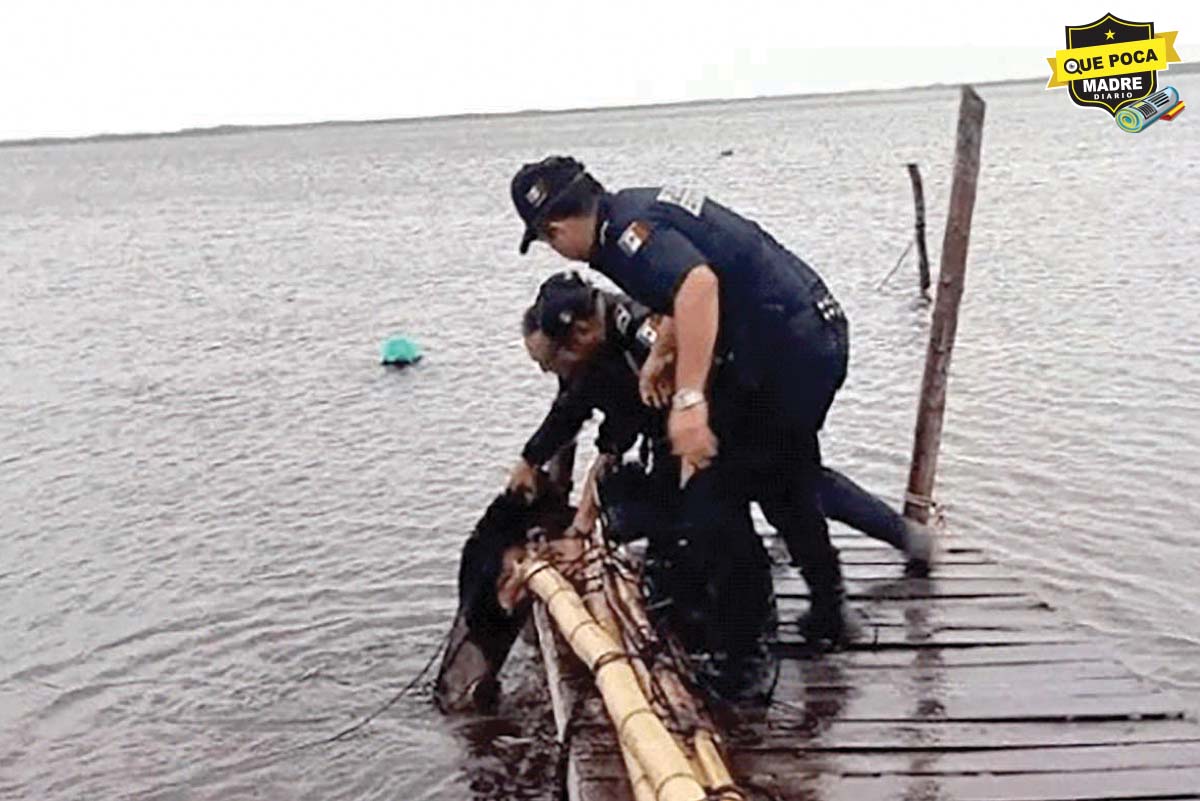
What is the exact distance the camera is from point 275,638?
905 centimetres

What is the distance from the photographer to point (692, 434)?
459 centimetres

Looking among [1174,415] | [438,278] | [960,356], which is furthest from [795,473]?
[438,278]

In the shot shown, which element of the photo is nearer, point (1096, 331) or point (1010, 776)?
point (1010, 776)

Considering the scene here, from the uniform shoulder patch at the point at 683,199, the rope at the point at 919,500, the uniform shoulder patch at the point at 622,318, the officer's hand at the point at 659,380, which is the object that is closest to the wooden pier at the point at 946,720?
the officer's hand at the point at 659,380

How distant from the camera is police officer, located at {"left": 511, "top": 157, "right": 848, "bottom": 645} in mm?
4473

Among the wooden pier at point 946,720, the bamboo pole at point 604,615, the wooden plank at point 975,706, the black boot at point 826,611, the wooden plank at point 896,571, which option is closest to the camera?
the bamboo pole at point 604,615

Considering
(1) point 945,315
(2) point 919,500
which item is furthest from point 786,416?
(1) point 945,315

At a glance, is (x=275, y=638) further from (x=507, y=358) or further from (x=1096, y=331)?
(x=1096, y=331)

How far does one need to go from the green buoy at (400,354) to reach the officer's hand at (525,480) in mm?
12196

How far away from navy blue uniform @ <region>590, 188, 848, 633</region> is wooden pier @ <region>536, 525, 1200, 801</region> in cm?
77

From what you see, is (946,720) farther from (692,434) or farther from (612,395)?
(612,395)

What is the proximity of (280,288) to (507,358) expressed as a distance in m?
11.5

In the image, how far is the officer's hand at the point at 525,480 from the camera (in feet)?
21.9

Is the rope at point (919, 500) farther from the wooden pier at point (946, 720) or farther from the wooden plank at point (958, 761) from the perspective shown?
the wooden plank at point (958, 761)
